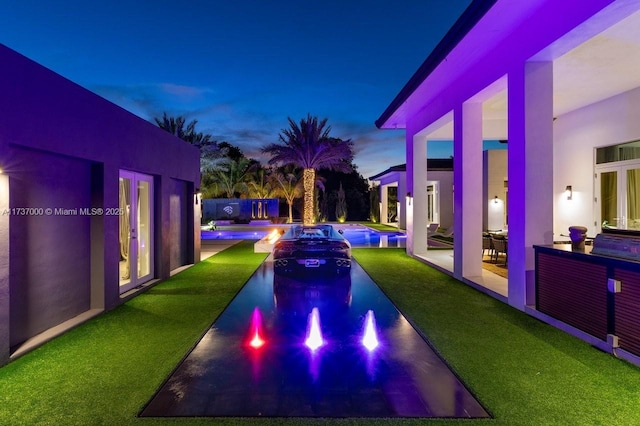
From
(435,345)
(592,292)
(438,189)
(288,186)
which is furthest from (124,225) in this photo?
(288,186)

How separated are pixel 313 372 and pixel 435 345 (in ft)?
5.64

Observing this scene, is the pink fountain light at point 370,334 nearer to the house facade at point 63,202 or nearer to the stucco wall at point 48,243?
the house facade at point 63,202

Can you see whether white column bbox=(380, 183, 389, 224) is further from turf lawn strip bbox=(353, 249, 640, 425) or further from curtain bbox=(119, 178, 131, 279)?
curtain bbox=(119, 178, 131, 279)

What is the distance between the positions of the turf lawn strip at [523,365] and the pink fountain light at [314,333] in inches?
58.1

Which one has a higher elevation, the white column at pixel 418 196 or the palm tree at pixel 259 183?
the palm tree at pixel 259 183

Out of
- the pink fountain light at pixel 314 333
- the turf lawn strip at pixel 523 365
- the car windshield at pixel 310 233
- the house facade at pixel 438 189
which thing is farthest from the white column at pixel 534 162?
the house facade at pixel 438 189

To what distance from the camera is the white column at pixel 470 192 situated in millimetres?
8531

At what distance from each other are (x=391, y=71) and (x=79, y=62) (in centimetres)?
2257

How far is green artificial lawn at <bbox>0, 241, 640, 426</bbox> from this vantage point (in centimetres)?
302

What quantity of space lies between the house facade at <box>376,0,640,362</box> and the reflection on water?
3.04 metres

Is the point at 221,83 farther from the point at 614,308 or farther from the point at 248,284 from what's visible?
the point at 614,308

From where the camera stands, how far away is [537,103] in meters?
5.97

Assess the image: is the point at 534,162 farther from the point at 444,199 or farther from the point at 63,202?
the point at 444,199

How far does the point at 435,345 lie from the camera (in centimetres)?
457
